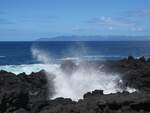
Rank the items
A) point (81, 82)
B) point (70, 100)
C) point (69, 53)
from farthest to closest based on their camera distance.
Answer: point (69, 53) → point (81, 82) → point (70, 100)

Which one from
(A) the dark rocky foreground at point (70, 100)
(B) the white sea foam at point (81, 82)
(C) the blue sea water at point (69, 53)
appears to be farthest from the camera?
(C) the blue sea water at point (69, 53)

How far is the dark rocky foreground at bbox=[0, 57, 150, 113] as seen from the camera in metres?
14.7

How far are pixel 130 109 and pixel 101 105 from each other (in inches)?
37.1

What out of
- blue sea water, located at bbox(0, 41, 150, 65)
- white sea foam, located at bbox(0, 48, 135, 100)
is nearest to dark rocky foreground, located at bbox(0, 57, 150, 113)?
white sea foam, located at bbox(0, 48, 135, 100)

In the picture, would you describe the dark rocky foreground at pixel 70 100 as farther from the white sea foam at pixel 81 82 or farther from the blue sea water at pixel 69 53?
the blue sea water at pixel 69 53

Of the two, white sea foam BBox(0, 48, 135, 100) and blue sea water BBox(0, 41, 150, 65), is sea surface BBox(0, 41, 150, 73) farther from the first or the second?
white sea foam BBox(0, 48, 135, 100)

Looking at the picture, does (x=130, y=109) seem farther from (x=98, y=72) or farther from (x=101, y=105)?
(x=98, y=72)

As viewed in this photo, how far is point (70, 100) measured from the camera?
18125 mm

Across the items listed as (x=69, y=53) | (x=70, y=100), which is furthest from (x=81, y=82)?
(x=69, y=53)

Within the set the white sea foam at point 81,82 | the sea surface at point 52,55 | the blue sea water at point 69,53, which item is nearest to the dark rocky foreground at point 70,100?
the white sea foam at point 81,82

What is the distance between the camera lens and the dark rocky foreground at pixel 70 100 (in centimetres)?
1473

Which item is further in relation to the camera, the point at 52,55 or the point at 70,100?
the point at 52,55

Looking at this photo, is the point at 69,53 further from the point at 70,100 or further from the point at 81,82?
the point at 70,100

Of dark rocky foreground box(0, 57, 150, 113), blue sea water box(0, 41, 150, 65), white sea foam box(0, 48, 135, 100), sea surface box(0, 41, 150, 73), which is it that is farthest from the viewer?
blue sea water box(0, 41, 150, 65)
